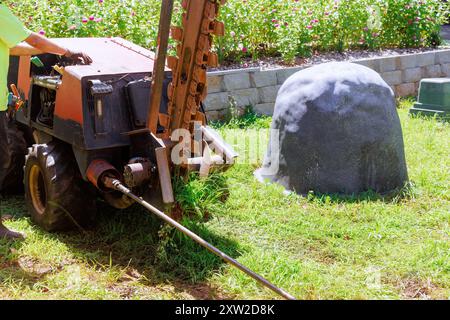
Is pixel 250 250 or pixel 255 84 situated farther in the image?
pixel 255 84

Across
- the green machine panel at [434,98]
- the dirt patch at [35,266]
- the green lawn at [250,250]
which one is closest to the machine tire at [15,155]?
the green lawn at [250,250]

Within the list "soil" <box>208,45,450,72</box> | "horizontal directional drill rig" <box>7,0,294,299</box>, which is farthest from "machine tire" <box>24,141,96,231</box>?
"soil" <box>208,45,450,72</box>

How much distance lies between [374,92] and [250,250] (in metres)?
1.94

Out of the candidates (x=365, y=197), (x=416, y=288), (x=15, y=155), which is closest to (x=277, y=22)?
(x=365, y=197)

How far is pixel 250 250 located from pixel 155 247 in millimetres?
638

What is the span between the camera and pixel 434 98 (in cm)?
789

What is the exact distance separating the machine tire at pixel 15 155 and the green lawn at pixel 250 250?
0.61 feet

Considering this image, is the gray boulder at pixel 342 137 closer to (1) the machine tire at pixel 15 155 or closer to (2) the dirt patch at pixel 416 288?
(2) the dirt patch at pixel 416 288

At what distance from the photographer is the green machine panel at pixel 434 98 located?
25.5 feet

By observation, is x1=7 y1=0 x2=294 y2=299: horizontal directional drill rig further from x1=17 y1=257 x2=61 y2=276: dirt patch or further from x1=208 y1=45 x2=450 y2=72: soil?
x1=208 y1=45 x2=450 y2=72: soil

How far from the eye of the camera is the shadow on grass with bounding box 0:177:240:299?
3848 millimetres

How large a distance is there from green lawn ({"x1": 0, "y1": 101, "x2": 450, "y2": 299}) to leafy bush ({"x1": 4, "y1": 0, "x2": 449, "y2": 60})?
9.30 ft

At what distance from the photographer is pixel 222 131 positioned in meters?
7.06

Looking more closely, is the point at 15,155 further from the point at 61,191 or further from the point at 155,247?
the point at 155,247
